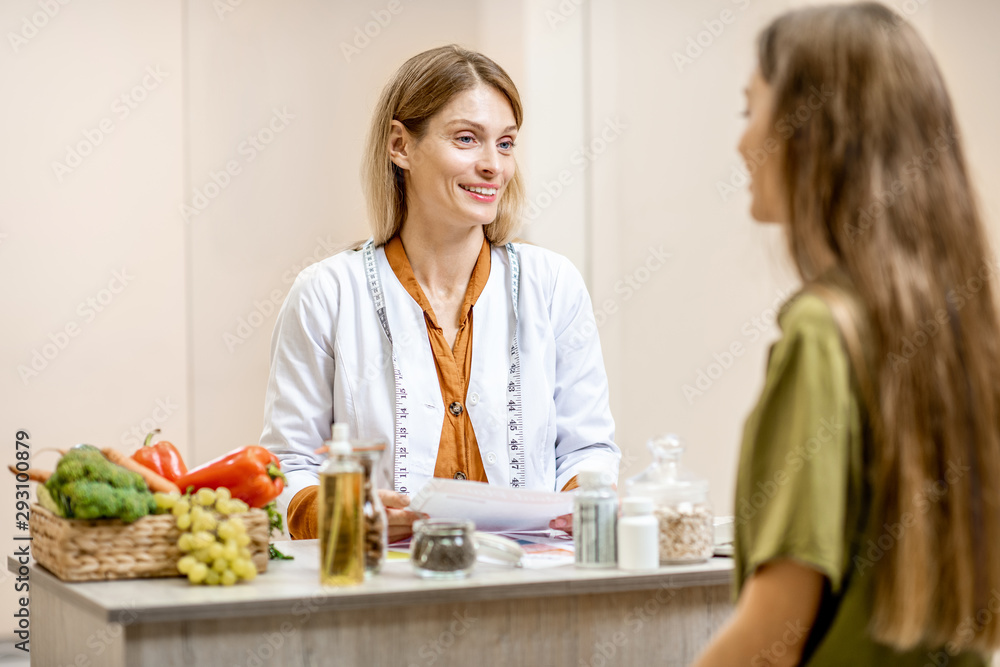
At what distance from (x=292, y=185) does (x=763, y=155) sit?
3278mm

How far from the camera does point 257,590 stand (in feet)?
5.06

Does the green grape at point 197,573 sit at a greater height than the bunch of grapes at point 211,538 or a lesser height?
lesser

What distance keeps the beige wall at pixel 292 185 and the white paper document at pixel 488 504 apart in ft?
7.89

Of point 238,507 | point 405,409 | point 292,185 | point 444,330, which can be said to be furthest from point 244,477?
point 292,185

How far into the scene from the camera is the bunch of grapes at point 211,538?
157 cm

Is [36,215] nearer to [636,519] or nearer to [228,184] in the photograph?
[228,184]

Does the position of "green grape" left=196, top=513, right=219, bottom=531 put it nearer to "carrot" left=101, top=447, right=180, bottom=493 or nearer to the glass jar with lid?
"carrot" left=101, top=447, right=180, bottom=493

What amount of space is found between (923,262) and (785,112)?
0.21 metres

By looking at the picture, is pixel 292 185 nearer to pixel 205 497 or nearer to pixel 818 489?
pixel 205 497

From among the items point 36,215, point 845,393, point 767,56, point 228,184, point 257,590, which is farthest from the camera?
point 228,184

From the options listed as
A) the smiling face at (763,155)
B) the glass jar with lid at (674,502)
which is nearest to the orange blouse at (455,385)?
the glass jar with lid at (674,502)

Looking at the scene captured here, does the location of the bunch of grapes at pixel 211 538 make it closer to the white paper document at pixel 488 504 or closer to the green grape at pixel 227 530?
the green grape at pixel 227 530

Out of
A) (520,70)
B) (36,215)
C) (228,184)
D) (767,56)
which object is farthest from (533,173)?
(767,56)

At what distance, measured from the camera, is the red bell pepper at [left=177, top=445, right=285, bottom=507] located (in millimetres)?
1762
